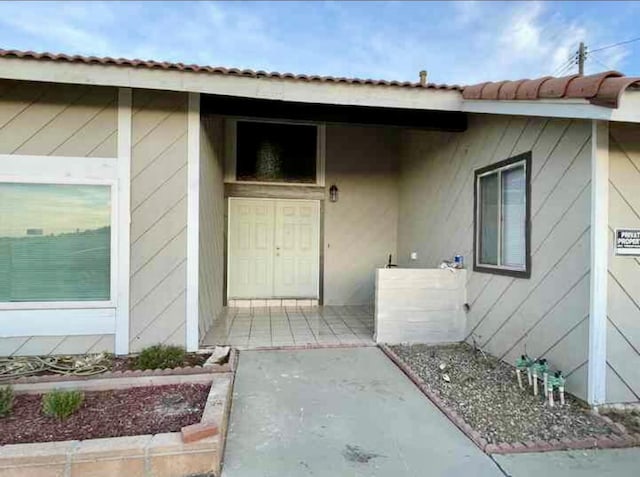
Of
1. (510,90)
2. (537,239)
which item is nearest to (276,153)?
(510,90)

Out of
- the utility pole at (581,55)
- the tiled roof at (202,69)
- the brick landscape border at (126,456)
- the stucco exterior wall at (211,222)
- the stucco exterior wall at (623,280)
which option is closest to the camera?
the brick landscape border at (126,456)

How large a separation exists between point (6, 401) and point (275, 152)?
217 inches

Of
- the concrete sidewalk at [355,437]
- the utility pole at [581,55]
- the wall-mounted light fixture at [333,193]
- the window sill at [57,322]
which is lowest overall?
the concrete sidewalk at [355,437]

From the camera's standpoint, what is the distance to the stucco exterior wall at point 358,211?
7449 mm

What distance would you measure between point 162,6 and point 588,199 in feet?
26.3

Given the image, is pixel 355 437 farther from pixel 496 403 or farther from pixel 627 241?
pixel 627 241

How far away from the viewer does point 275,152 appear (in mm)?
7312

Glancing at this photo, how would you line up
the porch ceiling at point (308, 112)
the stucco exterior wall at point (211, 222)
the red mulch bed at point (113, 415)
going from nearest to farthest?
the red mulch bed at point (113, 415), the porch ceiling at point (308, 112), the stucco exterior wall at point (211, 222)

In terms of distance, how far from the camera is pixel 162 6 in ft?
24.9

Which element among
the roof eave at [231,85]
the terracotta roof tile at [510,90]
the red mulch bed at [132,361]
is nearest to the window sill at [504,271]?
the terracotta roof tile at [510,90]

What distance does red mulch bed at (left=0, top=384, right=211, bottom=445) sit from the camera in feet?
8.10

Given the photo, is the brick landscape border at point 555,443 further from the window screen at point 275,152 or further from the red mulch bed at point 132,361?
the window screen at point 275,152

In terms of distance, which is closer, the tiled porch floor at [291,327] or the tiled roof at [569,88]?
the tiled roof at [569,88]

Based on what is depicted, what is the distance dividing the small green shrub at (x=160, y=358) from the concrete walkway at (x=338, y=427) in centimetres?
59
